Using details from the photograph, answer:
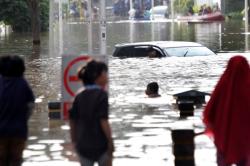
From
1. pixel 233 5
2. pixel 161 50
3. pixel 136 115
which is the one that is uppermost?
pixel 233 5

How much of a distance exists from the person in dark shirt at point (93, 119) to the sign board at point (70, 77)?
2865 millimetres

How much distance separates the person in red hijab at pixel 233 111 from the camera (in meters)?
7.77

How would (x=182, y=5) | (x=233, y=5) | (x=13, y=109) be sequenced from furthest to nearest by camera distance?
(x=182, y=5)
(x=233, y=5)
(x=13, y=109)

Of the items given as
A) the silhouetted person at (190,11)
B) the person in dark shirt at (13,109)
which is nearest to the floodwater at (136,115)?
the person in dark shirt at (13,109)

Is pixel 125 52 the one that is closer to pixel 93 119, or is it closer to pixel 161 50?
pixel 161 50

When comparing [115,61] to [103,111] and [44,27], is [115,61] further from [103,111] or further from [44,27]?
[44,27]

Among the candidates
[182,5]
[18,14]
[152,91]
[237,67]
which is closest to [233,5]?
[182,5]

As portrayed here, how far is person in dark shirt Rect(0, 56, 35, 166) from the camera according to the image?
7.65 metres

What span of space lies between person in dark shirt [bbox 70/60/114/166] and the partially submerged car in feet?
77.7

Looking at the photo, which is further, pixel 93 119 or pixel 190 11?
pixel 190 11

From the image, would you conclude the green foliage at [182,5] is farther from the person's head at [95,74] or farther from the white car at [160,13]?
the person's head at [95,74]

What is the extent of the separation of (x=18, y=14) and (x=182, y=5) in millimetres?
58005

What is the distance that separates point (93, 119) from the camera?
6.90m

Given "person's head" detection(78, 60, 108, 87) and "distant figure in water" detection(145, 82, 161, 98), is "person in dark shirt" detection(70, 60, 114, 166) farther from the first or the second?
"distant figure in water" detection(145, 82, 161, 98)
